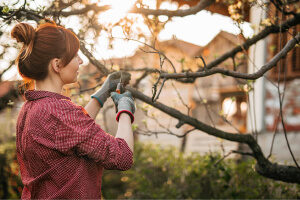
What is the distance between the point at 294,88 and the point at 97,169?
25.2 ft

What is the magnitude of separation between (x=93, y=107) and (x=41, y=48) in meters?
0.57

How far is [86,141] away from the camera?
1.31 metres

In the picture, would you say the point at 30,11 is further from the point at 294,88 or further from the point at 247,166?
the point at 294,88

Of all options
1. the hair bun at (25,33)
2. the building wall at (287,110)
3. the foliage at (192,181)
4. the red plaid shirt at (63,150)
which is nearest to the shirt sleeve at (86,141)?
the red plaid shirt at (63,150)

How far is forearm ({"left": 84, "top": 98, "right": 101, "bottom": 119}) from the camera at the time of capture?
183 centimetres

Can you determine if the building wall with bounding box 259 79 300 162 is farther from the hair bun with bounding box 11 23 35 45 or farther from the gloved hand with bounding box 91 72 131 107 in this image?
the hair bun with bounding box 11 23 35 45

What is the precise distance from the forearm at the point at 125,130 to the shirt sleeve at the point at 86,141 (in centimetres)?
7

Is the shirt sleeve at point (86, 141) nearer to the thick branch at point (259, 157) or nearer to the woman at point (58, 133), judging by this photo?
the woman at point (58, 133)

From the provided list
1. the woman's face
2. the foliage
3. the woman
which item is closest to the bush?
the foliage

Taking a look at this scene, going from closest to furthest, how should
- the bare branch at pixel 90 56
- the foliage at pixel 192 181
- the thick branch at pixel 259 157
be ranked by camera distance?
the bare branch at pixel 90 56 < the thick branch at pixel 259 157 < the foliage at pixel 192 181

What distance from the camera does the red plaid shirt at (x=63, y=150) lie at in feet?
4.30

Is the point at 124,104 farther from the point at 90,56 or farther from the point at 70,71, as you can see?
the point at 90,56

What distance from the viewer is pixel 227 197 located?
3.65 m

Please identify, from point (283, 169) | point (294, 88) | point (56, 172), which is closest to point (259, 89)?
point (294, 88)
